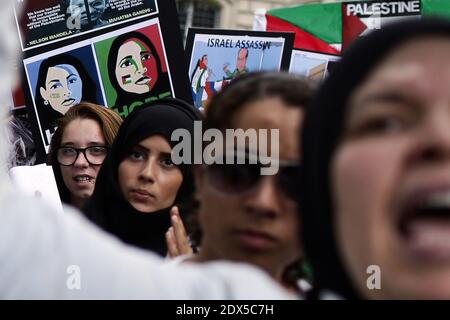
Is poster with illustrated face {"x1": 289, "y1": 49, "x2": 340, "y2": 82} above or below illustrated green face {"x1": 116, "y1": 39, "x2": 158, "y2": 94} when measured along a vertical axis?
below

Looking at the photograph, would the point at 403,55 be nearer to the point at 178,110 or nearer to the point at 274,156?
the point at 274,156

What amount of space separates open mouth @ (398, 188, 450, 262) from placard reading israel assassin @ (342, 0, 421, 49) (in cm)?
380

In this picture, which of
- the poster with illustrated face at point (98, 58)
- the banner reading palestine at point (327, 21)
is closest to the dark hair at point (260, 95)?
the poster with illustrated face at point (98, 58)

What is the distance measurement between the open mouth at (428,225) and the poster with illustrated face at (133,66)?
9.28 ft

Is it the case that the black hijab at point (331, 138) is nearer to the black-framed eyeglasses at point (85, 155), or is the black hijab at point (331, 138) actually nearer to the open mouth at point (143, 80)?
the black-framed eyeglasses at point (85, 155)

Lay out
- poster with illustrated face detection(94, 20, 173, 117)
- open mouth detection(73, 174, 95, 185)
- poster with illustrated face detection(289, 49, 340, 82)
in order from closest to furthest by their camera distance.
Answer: open mouth detection(73, 174, 95, 185) < poster with illustrated face detection(94, 20, 173, 117) < poster with illustrated face detection(289, 49, 340, 82)

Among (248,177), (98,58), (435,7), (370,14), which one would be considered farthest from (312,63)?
(248,177)

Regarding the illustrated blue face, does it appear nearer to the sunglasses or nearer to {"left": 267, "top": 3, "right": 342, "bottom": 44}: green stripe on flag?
{"left": 267, "top": 3, "right": 342, "bottom": 44}: green stripe on flag

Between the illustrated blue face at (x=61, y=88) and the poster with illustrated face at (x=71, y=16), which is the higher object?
the poster with illustrated face at (x=71, y=16)

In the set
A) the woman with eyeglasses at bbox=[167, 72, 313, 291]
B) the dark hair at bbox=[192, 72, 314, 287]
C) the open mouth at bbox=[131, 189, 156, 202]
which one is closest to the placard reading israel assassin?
the open mouth at bbox=[131, 189, 156, 202]

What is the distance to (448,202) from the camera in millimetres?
692

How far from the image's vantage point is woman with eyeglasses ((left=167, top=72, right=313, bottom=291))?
1.06m

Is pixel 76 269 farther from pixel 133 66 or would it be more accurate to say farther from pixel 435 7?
pixel 435 7

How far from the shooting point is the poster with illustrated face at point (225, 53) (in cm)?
401
